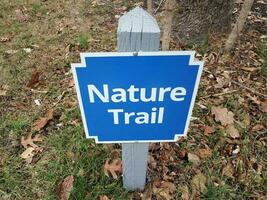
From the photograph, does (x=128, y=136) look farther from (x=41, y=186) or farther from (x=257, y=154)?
(x=257, y=154)

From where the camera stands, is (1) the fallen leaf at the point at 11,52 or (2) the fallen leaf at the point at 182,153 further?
(1) the fallen leaf at the point at 11,52

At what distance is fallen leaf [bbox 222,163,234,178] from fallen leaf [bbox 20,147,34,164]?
1.50 m

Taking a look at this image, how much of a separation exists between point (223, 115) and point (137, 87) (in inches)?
61.1

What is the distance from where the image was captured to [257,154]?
2.55 metres

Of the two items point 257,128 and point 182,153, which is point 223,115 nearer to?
point 257,128

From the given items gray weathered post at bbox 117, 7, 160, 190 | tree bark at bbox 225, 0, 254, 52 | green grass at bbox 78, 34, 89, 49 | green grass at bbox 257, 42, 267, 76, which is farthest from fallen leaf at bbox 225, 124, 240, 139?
green grass at bbox 78, 34, 89, 49

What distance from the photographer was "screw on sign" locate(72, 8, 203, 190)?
4.42 ft

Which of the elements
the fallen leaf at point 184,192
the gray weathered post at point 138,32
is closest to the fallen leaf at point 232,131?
the fallen leaf at point 184,192

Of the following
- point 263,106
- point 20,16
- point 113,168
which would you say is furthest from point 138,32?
point 20,16

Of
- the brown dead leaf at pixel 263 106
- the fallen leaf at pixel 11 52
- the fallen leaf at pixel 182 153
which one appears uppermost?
the brown dead leaf at pixel 263 106

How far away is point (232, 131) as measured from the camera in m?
2.68

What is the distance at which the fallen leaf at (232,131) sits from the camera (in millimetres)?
2652

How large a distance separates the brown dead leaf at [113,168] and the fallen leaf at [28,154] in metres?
0.62

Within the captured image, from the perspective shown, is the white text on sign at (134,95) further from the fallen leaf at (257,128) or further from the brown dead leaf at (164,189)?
the fallen leaf at (257,128)
